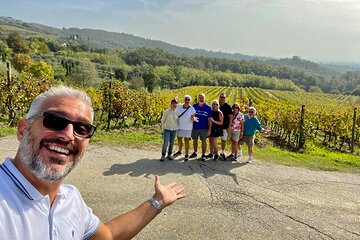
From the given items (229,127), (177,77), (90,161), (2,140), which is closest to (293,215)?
(229,127)

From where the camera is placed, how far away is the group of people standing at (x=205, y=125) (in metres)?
8.61

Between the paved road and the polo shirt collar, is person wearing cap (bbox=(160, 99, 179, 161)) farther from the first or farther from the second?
the polo shirt collar

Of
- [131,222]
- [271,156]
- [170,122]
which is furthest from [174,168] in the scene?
[131,222]

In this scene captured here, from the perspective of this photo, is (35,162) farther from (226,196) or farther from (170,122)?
(170,122)

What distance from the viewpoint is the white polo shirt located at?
1531 millimetres

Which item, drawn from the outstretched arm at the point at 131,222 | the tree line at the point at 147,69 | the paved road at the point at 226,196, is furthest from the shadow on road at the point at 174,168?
the tree line at the point at 147,69

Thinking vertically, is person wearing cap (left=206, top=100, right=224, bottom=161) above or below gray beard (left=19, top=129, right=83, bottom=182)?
below

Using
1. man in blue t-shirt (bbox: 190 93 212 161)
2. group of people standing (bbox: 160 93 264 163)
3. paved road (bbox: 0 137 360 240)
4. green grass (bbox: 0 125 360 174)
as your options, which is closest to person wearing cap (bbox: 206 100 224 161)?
group of people standing (bbox: 160 93 264 163)

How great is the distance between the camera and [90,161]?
8250mm

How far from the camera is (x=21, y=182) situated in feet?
5.34

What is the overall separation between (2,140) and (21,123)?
8936 mm

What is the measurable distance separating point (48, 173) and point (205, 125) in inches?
283

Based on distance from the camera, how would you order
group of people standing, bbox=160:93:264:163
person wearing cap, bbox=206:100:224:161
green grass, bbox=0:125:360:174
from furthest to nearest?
green grass, bbox=0:125:360:174
person wearing cap, bbox=206:100:224:161
group of people standing, bbox=160:93:264:163

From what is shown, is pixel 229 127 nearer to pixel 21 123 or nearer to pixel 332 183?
pixel 332 183
